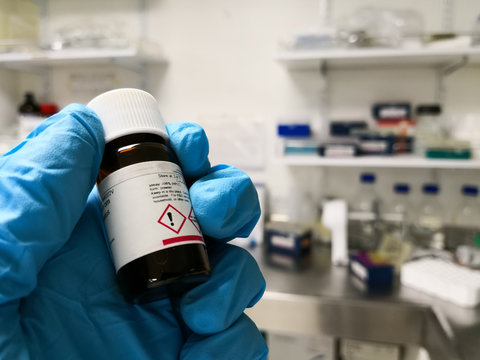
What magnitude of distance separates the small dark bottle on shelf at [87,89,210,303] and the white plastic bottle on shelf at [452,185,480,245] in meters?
1.40

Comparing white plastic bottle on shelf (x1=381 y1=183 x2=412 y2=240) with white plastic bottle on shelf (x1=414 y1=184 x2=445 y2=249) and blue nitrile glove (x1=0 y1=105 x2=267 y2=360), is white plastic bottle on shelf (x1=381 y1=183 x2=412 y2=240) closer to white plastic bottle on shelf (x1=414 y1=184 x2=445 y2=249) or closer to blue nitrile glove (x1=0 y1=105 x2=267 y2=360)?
white plastic bottle on shelf (x1=414 y1=184 x2=445 y2=249)

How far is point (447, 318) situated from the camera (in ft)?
3.26

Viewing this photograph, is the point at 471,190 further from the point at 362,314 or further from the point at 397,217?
the point at 362,314

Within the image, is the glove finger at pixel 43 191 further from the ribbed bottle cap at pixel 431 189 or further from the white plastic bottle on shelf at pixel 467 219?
the white plastic bottle on shelf at pixel 467 219

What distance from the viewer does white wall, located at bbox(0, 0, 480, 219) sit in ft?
5.09

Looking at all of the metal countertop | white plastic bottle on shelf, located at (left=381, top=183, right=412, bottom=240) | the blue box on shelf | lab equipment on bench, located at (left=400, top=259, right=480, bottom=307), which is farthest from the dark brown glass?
white plastic bottle on shelf, located at (left=381, top=183, right=412, bottom=240)

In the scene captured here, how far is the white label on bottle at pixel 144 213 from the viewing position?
403mm

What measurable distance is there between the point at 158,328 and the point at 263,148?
1255 millimetres

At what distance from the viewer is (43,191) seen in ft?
1.41

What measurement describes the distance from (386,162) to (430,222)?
15.4 inches

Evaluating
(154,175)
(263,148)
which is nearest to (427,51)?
(263,148)

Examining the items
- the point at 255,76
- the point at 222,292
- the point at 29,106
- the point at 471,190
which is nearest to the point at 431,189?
the point at 471,190

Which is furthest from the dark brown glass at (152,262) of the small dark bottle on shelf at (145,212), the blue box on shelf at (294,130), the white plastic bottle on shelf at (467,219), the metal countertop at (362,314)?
the white plastic bottle on shelf at (467,219)

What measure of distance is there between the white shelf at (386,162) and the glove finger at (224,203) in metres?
0.86
